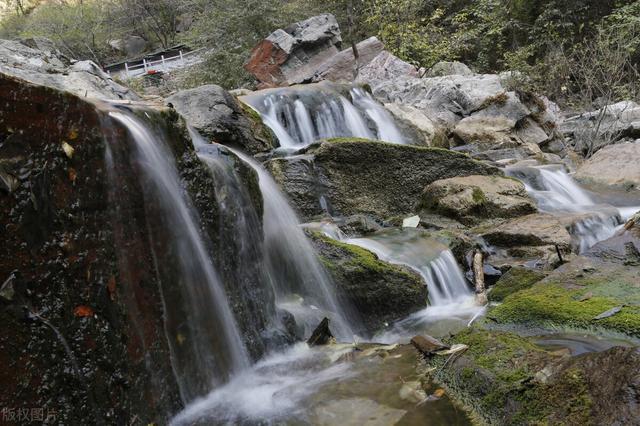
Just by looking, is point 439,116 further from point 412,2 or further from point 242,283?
point 242,283

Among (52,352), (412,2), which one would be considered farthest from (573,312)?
(412,2)

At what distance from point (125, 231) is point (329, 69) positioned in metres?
17.5

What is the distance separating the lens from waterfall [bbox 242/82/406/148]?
1184 cm

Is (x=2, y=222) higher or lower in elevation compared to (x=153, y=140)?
lower

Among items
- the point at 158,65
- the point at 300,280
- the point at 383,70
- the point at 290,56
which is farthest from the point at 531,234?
the point at 158,65

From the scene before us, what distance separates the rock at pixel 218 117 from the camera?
8703mm

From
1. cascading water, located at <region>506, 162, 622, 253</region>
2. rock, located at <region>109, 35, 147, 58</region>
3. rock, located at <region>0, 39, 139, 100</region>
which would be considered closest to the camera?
cascading water, located at <region>506, 162, 622, 253</region>

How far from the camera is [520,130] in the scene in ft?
46.6

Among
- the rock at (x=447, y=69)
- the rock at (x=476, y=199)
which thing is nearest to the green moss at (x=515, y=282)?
the rock at (x=476, y=199)

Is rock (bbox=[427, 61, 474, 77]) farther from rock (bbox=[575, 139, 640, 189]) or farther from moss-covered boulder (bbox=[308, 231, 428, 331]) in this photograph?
moss-covered boulder (bbox=[308, 231, 428, 331])

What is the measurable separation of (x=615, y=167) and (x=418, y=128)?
15.7ft

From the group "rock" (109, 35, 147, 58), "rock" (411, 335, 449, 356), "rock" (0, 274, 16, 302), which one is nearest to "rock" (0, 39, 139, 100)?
"rock" (0, 274, 16, 302)

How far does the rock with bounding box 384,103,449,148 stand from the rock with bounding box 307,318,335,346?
903 centimetres

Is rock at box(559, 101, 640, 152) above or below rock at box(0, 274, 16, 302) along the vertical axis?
above
